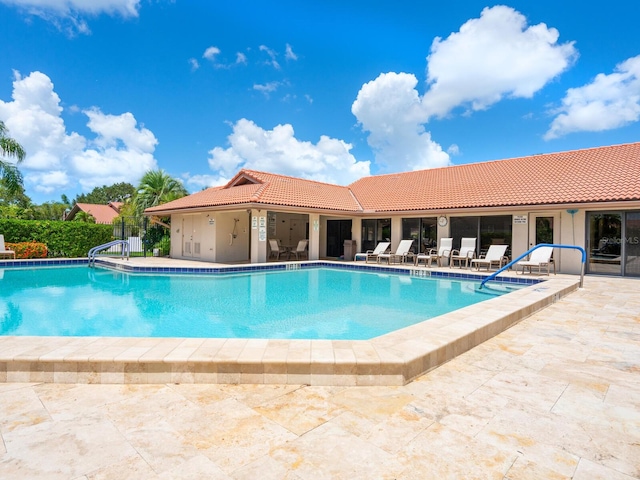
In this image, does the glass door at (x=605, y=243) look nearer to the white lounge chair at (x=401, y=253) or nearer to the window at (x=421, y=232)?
the window at (x=421, y=232)

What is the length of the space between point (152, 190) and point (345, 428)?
1086 inches

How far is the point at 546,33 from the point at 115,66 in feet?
60.8

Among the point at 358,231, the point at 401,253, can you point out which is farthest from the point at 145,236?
the point at 401,253

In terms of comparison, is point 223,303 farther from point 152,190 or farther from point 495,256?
point 152,190

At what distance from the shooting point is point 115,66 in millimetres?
17109

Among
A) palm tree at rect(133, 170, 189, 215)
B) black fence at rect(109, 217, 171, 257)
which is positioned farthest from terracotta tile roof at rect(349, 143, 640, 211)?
palm tree at rect(133, 170, 189, 215)

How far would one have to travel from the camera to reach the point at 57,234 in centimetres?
1773

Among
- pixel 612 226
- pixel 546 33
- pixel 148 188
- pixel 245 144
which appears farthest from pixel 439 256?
pixel 148 188

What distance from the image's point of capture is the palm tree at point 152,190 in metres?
26.5

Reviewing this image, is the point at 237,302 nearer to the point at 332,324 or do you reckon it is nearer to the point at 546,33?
the point at 332,324

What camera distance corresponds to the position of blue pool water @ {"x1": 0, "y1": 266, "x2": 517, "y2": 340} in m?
6.46

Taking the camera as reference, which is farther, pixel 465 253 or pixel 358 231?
pixel 358 231

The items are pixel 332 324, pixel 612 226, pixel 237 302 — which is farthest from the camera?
pixel 612 226

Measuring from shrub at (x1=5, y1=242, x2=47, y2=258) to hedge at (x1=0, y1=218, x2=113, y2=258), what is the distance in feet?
1.66
